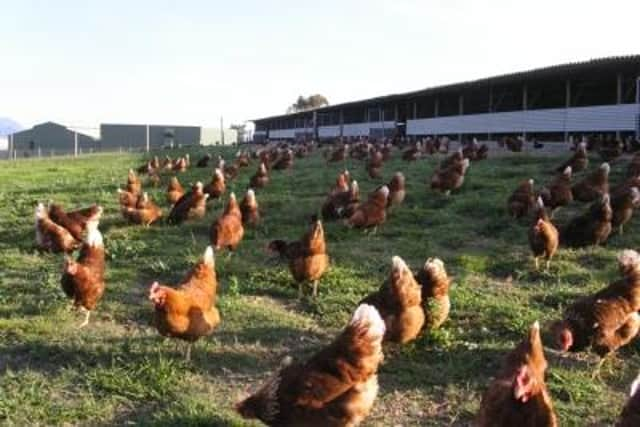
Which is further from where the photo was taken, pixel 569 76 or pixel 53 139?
pixel 53 139

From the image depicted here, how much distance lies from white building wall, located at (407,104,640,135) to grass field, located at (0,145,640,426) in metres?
16.4

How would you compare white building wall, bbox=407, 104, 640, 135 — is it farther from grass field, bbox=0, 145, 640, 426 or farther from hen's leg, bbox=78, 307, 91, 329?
hen's leg, bbox=78, 307, 91, 329

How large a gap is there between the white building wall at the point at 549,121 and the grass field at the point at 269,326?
1641 centimetres

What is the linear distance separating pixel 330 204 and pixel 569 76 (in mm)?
20118

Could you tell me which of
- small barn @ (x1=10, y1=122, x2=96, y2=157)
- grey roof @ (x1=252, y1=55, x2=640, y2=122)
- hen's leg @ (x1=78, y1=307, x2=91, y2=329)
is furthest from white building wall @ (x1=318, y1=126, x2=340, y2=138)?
hen's leg @ (x1=78, y1=307, x2=91, y2=329)

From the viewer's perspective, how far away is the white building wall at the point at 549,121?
26188 millimetres

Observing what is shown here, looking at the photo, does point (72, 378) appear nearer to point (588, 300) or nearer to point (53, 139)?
point (588, 300)

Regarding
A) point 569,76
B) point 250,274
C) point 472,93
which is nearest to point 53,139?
point 472,93

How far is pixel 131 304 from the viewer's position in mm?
7285

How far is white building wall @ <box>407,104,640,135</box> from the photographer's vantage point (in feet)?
85.9

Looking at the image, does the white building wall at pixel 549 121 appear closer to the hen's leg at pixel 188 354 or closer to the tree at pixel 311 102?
the hen's leg at pixel 188 354

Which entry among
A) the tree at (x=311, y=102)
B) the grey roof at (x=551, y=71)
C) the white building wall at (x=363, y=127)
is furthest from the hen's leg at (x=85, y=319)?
the tree at (x=311, y=102)

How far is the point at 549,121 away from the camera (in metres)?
30.1

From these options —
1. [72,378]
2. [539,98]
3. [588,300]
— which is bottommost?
[72,378]
